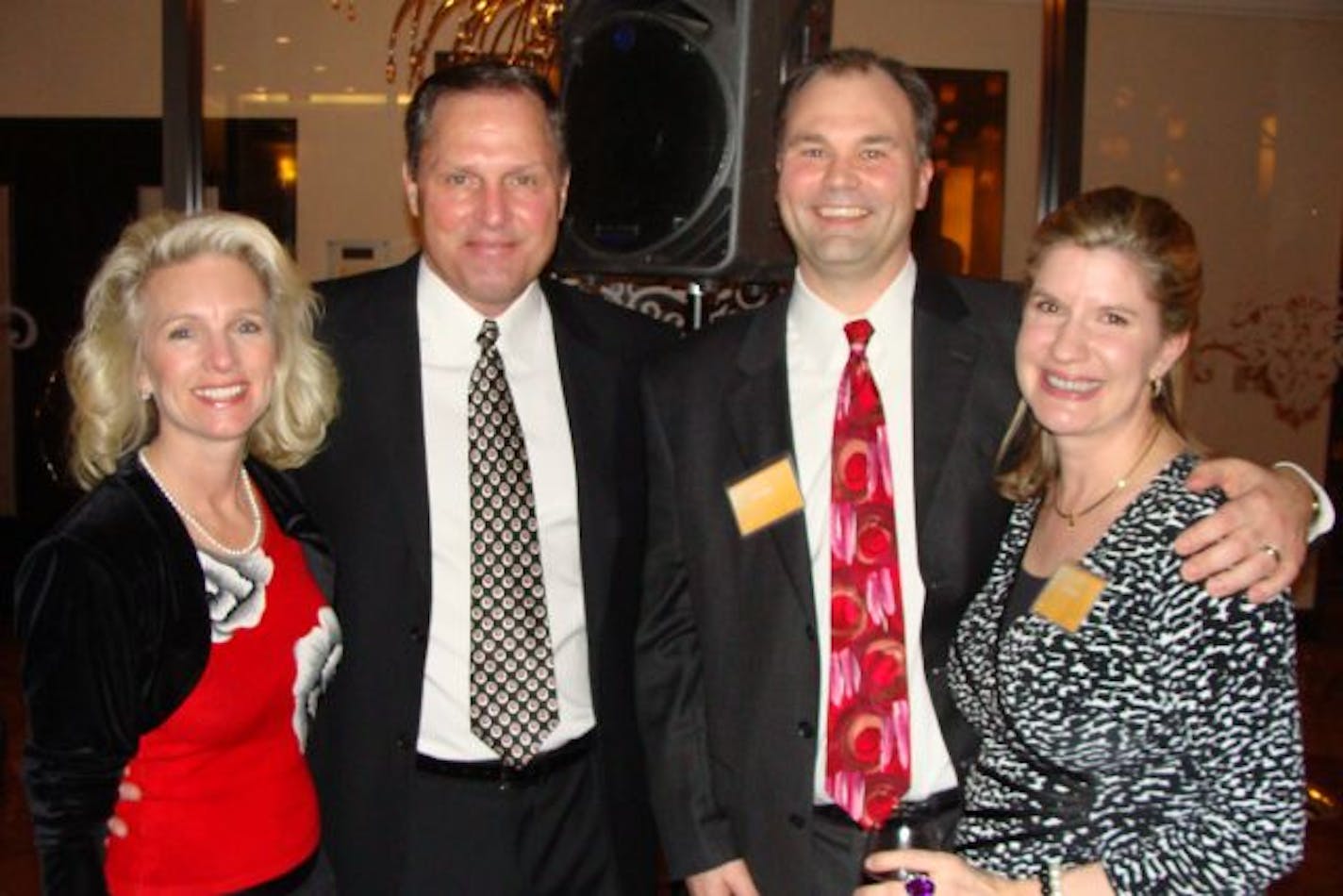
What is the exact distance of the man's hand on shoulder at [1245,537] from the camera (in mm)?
1429

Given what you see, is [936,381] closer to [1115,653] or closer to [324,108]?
[1115,653]

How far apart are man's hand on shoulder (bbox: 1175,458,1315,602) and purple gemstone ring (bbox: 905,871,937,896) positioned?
0.47 m

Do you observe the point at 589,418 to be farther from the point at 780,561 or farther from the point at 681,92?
the point at 681,92

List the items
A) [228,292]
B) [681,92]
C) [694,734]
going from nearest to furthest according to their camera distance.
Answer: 1. [228,292]
2. [694,734]
3. [681,92]

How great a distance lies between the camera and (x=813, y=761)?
195 cm

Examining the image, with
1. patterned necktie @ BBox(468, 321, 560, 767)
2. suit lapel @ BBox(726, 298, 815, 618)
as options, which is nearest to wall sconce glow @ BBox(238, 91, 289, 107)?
patterned necktie @ BBox(468, 321, 560, 767)

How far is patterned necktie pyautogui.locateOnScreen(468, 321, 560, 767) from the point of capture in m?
2.07

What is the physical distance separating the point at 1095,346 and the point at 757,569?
0.64m

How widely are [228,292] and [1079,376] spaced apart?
1188 millimetres

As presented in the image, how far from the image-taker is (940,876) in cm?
133

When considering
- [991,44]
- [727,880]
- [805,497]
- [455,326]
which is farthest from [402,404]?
[991,44]

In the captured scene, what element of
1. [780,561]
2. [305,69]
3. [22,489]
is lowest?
[22,489]

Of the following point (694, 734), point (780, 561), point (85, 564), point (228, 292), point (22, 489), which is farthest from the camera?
point (22, 489)

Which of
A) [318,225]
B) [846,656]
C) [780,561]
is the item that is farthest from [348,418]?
[318,225]
